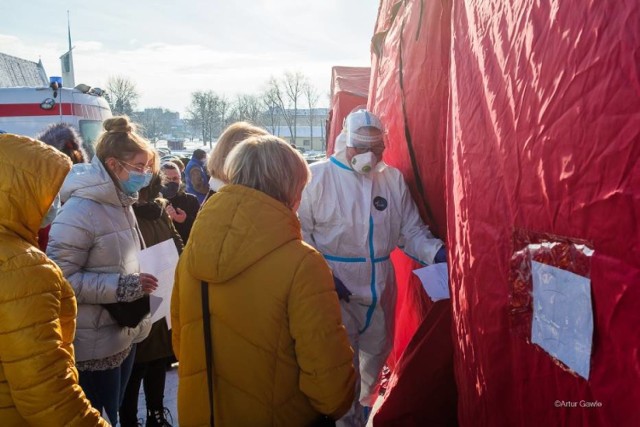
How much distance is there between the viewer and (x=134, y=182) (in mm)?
2377

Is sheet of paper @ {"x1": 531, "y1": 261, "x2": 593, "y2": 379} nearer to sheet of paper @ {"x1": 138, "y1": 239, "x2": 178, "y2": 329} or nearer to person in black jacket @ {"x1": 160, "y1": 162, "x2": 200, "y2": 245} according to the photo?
sheet of paper @ {"x1": 138, "y1": 239, "x2": 178, "y2": 329}

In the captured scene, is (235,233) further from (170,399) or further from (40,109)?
(40,109)

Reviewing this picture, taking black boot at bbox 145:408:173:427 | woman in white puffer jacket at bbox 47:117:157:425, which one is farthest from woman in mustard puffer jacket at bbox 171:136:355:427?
black boot at bbox 145:408:173:427

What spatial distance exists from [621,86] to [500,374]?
3.38 ft

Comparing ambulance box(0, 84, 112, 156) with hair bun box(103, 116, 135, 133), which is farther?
ambulance box(0, 84, 112, 156)

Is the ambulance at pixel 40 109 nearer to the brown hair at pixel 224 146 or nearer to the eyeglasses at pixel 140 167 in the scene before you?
the eyeglasses at pixel 140 167

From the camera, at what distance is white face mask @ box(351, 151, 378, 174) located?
9.43ft

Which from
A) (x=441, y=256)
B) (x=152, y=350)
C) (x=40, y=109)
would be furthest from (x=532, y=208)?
(x=40, y=109)

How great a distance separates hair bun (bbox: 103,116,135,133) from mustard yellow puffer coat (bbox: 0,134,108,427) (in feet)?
3.12

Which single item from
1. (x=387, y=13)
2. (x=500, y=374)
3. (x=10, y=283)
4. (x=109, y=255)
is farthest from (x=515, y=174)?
(x=387, y=13)

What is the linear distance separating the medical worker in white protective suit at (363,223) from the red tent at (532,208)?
51 centimetres

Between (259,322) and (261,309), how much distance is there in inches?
1.7

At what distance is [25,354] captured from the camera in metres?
1.30

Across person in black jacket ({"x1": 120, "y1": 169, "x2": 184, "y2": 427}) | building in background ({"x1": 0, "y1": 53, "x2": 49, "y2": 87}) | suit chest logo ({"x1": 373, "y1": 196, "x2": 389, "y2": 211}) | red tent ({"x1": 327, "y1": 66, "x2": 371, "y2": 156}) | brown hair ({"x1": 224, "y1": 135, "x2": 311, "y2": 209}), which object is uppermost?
building in background ({"x1": 0, "y1": 53, "x2": 49, "y2": 87})
